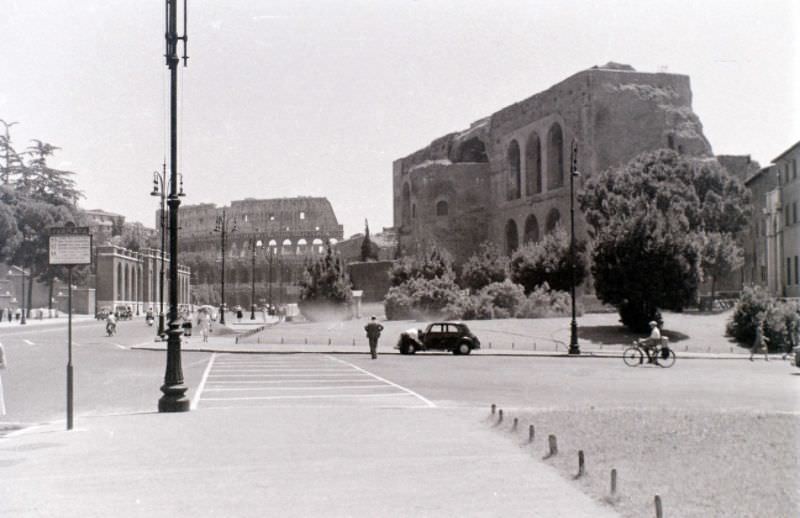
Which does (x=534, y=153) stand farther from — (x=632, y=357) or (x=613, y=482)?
(x=613, y=482)

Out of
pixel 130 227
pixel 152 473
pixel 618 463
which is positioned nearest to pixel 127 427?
pixel 152 473

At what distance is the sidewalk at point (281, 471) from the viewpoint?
700 cm

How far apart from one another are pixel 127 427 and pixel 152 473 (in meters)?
3.48

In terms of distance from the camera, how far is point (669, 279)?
141 ft

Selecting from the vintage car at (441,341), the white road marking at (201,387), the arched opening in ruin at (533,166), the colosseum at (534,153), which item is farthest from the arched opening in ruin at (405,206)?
the white road marking at (201,387)

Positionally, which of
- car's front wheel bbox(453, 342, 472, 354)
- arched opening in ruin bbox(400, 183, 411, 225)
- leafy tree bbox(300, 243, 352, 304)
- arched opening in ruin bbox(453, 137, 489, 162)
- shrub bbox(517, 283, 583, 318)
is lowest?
car's front wheel bbox(453, 342, 472, 354)

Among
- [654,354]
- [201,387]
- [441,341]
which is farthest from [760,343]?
[201,387]

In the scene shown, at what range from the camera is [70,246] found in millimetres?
12492

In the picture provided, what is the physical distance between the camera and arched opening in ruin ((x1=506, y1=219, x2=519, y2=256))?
94938 mm

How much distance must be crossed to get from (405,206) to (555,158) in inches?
1406

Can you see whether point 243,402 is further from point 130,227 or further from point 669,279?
point 130,227

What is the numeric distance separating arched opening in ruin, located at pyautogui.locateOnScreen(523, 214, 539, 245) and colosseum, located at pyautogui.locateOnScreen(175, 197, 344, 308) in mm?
47347

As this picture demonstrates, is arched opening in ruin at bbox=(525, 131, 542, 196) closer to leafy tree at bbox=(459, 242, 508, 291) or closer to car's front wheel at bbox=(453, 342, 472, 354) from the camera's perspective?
leafy tree at bbox=(459, 242, 508, 291)

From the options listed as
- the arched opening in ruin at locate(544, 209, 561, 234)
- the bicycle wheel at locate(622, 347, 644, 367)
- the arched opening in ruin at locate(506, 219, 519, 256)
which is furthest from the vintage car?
the arched opening in ruin at locate(506, 219, 519, 256)
